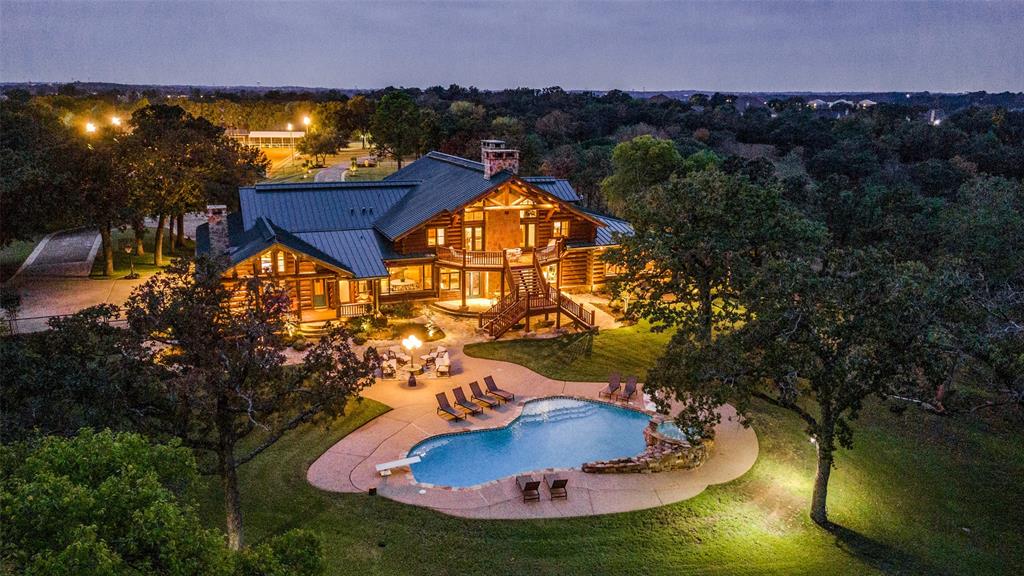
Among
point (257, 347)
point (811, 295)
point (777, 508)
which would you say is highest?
point (811, 295)

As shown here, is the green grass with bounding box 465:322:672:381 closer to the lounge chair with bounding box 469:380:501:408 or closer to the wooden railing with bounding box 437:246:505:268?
the lounge chair with bounding box 469:380:501:408

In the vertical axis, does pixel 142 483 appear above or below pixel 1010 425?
above

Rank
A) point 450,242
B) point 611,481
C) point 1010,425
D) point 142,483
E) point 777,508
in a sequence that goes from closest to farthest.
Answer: point 142,483 → point 777,508 → point 611,481 → point 1010,425 → point 450,242

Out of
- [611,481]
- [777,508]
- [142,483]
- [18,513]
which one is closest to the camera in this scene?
[18,513]

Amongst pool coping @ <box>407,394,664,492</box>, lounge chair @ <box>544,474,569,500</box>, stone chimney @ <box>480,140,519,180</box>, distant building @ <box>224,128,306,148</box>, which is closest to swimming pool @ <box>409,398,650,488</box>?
pool coping @ <box>407,394,664,492</box>

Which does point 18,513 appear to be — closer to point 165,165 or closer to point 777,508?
point 777,508

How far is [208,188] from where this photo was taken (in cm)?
4309

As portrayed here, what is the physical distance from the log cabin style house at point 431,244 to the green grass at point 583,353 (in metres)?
1.37

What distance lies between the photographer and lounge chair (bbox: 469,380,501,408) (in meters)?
25.0

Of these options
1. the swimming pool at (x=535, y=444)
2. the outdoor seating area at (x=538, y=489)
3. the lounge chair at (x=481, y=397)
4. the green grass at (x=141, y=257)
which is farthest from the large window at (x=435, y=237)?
the outdoor seating area at (x=538, y=489)

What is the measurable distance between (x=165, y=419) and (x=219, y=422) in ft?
3.71

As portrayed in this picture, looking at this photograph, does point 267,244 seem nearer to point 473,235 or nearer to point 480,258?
point 480,258

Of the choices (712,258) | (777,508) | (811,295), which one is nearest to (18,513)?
(811,295)

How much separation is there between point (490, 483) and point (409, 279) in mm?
18309
